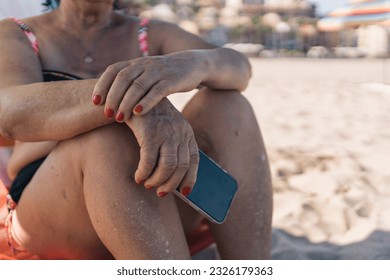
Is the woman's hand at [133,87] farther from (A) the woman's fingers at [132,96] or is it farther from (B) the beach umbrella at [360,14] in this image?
(B) the beach umbrella at [360,14]

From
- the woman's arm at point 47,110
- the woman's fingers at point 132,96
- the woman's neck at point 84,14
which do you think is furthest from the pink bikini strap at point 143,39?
the woman's fingers at point 132,96

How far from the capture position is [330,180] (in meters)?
2.44

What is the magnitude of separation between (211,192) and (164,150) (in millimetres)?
193

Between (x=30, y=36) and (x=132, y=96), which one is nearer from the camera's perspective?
(x=132, y=96)

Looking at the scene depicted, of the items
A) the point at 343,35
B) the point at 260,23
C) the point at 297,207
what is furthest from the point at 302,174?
the point at 260,23

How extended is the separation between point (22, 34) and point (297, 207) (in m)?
1.31

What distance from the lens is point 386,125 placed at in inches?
155

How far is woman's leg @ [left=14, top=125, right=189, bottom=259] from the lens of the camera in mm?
1007

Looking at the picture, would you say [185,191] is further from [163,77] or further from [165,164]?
[163,77]

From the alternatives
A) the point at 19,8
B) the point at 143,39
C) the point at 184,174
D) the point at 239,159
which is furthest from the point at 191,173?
the point at 19,8

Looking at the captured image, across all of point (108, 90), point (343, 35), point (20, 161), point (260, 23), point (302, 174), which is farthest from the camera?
point (260, 23)

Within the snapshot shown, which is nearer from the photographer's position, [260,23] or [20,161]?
[20,161]

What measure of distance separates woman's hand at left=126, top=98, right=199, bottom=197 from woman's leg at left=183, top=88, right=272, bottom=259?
0.91ft
